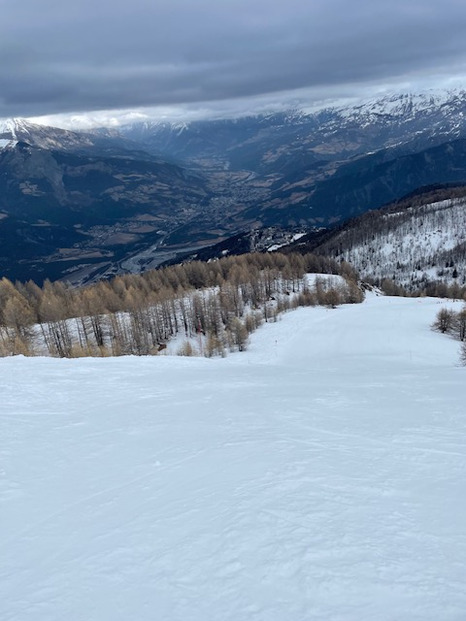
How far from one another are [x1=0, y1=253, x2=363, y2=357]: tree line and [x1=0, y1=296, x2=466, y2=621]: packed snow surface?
47207 millimetres

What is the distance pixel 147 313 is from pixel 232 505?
254 ft

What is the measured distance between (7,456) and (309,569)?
12.0m

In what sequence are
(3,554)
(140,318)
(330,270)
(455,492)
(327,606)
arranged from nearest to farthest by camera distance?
(327,606) → (3,554) → (455,492) → (140,318) → (330,270)

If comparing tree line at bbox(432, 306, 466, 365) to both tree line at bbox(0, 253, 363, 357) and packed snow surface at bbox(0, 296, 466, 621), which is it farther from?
packed snow surface at bbox(0, 296, 466, 621)

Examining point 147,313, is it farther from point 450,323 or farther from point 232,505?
point 232,505

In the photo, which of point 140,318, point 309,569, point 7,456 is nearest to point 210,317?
point 140,318

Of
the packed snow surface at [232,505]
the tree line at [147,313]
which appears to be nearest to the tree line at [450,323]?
the tree line at [147,313]

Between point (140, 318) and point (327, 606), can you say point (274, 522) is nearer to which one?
point (327, 606)

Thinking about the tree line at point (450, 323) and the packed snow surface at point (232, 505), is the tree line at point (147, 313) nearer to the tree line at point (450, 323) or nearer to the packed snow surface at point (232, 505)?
the tree line at point (450, 323)

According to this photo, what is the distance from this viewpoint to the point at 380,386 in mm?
26109

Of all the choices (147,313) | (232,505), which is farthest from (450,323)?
(232,505)

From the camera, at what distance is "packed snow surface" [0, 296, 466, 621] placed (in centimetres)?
805

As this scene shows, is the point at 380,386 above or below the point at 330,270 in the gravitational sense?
below

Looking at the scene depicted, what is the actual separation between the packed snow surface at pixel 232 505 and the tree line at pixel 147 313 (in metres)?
47.2
